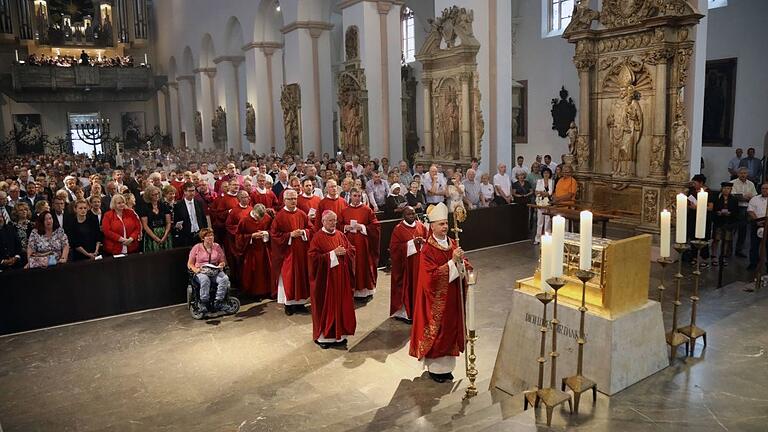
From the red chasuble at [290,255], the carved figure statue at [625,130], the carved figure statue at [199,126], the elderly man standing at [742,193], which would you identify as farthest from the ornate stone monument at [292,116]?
the carved figure statue at [199,126]

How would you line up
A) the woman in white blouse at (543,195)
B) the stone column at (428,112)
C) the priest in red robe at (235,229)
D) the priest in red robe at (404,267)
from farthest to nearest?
the stone column at (428,112) < the woman in white blouse at (543,195) < the priest in red robe at (235,229) < the priest in red robe at (404,267)

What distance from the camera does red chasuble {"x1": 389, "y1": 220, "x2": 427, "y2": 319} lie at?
8.23 meters

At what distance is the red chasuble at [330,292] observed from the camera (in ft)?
25.0

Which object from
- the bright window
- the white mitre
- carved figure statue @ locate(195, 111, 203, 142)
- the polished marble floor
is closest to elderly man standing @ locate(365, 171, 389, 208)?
the polished marble floor

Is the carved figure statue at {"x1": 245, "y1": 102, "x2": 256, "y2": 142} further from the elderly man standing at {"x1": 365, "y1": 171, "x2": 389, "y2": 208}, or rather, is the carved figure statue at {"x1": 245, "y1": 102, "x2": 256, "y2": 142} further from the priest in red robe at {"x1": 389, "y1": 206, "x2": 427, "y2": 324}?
the priest in red robe at {"x1": 389, "y1": 206, "x2": 427, "y2": 324}

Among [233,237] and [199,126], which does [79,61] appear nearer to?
[199,126]

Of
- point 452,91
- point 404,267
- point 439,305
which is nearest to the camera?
point 439,305

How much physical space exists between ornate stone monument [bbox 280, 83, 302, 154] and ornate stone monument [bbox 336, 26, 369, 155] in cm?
274

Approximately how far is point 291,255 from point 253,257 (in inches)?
41.7

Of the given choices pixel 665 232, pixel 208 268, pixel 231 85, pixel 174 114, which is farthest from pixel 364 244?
pixel 174 114

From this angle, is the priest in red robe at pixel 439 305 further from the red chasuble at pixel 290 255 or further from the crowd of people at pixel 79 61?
the crowd of people at pixel 79 61

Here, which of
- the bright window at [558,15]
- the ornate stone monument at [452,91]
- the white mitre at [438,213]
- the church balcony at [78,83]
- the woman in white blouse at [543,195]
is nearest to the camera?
the white mitre at [438,213]

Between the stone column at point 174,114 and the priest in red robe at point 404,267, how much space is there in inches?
1354

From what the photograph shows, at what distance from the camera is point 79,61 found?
3859 centimetres
